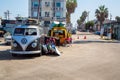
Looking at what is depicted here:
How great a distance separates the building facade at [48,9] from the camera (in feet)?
231

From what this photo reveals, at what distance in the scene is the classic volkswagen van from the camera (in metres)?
17.7

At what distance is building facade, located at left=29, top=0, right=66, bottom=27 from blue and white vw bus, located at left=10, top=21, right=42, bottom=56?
51371mm

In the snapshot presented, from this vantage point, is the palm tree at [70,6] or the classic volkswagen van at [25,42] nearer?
the classic volkswagen van at [25,42]

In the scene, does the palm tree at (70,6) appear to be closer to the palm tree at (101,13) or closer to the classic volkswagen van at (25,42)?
the palm tree at (101,13)

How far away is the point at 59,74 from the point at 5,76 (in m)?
2.20

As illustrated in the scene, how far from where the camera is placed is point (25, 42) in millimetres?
17703

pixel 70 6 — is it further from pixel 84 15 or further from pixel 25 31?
pixel 25 31

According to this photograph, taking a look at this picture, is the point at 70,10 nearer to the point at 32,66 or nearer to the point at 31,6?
the point at 31,6

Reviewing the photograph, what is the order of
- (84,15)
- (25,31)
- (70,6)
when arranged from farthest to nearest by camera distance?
(84,15)
(70,6)
(25,31)

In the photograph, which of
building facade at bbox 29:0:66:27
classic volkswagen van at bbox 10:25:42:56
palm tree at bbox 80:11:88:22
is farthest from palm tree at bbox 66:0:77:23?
classic volkswagen van at bbox 10:25:42:56

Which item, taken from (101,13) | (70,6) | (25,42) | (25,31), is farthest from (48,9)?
(25,42)

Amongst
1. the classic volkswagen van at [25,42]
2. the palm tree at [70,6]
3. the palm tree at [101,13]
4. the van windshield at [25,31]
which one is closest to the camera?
the classic volkswagen van at [25,42]

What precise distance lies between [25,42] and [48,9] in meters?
53.5

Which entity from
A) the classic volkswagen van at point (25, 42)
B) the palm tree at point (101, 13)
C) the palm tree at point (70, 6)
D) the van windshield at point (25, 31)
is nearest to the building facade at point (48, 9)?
the palm tree at point (70, 6)
